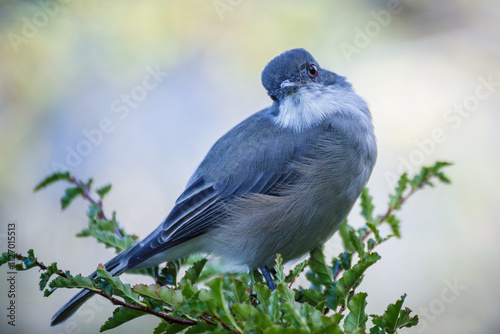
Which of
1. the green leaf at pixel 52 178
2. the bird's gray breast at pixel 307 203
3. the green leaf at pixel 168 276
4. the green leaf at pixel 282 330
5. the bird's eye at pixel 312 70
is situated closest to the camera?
the green leaf at pixel 282 330

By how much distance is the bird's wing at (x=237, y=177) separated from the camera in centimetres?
338

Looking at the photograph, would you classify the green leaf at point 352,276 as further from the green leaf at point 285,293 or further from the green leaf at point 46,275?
the green leaf at point 46,275

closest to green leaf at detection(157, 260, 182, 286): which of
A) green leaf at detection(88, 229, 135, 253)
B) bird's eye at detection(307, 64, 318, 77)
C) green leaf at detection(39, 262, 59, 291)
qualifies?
green leaf at detection(88, 229, 135, 253)

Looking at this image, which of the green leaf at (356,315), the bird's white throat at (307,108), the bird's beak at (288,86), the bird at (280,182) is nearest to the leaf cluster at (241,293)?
the green leaf at (356,315)

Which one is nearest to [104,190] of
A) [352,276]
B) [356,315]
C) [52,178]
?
[52,178]

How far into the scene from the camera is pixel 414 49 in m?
5.84

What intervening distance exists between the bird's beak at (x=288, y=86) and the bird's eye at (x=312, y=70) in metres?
0.15

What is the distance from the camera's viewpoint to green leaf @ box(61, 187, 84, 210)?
10.2ft

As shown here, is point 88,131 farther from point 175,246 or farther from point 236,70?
point 175,246

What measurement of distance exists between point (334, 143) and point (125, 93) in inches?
120

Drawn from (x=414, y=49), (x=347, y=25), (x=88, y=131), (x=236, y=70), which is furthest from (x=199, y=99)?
(x=414, y=49)

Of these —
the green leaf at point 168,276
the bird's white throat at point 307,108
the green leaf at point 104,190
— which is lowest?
the green leaf at point 168,276

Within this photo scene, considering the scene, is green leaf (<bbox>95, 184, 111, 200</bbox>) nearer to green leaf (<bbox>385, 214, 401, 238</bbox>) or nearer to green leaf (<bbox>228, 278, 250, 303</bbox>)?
green leaf (<bbox>228, 278, 250, 303</bbox>)

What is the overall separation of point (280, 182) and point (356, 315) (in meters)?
1.48
